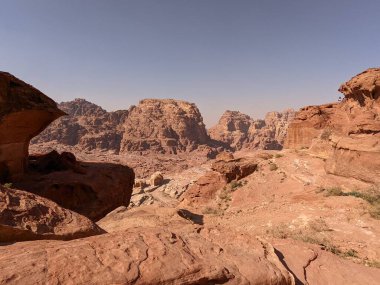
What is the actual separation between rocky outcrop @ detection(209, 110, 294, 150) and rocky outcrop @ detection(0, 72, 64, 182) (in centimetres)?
7380

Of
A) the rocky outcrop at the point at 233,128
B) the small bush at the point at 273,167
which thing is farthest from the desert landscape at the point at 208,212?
the rocky outcrop at the point at 233,128

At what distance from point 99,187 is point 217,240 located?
1039cm

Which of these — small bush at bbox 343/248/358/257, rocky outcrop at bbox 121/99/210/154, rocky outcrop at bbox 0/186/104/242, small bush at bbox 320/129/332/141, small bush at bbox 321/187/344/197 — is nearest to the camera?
rocky outcrop at bbox 0/186/104/242

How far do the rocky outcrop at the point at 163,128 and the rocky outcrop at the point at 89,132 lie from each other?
4.08 meters

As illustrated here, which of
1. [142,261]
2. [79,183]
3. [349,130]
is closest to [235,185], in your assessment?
[349,130]

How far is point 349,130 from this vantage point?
17.5 metres

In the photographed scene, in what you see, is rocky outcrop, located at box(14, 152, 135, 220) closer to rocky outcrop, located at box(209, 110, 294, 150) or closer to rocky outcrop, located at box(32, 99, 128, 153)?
rocky outcrop, located at box(32, 99, 128, 153)

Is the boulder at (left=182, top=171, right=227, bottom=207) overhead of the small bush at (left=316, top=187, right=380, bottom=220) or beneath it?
beneath

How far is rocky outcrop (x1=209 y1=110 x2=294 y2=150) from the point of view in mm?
85919

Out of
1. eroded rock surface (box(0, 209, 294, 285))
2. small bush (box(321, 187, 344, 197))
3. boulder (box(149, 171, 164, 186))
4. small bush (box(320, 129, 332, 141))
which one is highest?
small bush (box(320, 129, 332, 141))

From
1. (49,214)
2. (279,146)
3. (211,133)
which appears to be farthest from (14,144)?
(211,133)

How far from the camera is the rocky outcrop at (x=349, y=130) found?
15.0m

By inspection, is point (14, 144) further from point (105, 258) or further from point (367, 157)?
point (367, 157)

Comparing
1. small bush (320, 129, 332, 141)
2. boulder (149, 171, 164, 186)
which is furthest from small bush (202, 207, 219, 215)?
boulder (149, 171, 164, 186)
